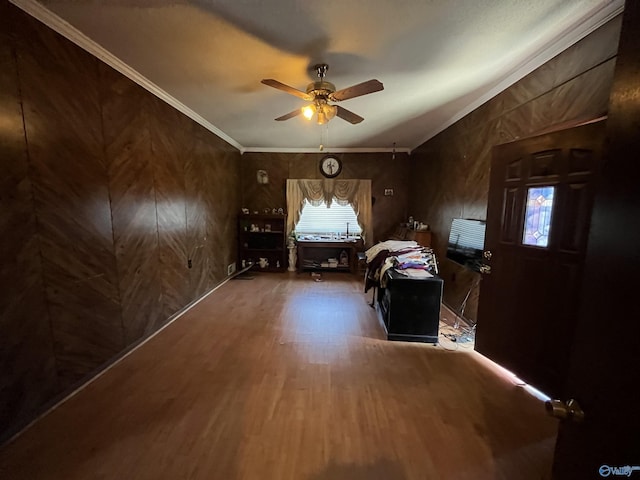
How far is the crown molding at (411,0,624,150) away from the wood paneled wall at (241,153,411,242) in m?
2.86

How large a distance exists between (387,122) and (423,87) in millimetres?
1273

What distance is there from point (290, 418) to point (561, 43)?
10.9 ft

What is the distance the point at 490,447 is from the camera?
163 centimetres

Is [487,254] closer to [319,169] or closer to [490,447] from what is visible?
[490,447]

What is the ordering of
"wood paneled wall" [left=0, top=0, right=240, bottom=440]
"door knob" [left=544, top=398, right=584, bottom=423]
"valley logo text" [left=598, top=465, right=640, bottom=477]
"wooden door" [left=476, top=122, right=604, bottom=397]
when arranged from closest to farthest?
"valley logo text" [left=598, top=465, right=640, bottom=477] → "door knob" [left=544, top=398, right=584, bottom=423] → "wood paneled wall" [left=0, top=0, right=240, bottom=440] → "wooden door" [left=476, top=122, right=604, bottom=397]

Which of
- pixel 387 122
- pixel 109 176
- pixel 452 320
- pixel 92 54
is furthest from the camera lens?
pixel 387 122

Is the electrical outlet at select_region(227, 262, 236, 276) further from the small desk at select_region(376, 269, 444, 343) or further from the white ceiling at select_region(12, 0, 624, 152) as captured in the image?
the small desk at select_region(376, 269, 444, 343)

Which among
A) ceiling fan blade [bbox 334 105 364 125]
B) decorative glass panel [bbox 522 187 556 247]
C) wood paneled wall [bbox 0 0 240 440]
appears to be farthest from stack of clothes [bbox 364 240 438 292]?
wood paneled wall [bbox 0 0 240 440]

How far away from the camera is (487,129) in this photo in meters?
3.02

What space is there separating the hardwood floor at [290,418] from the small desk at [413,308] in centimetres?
14

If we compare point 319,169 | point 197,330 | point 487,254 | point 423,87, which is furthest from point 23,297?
point 319,169

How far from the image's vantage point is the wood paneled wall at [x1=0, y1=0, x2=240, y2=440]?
1.62 meters

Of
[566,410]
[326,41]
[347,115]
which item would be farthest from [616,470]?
[347,115]

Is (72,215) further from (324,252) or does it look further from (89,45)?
(324,252)
